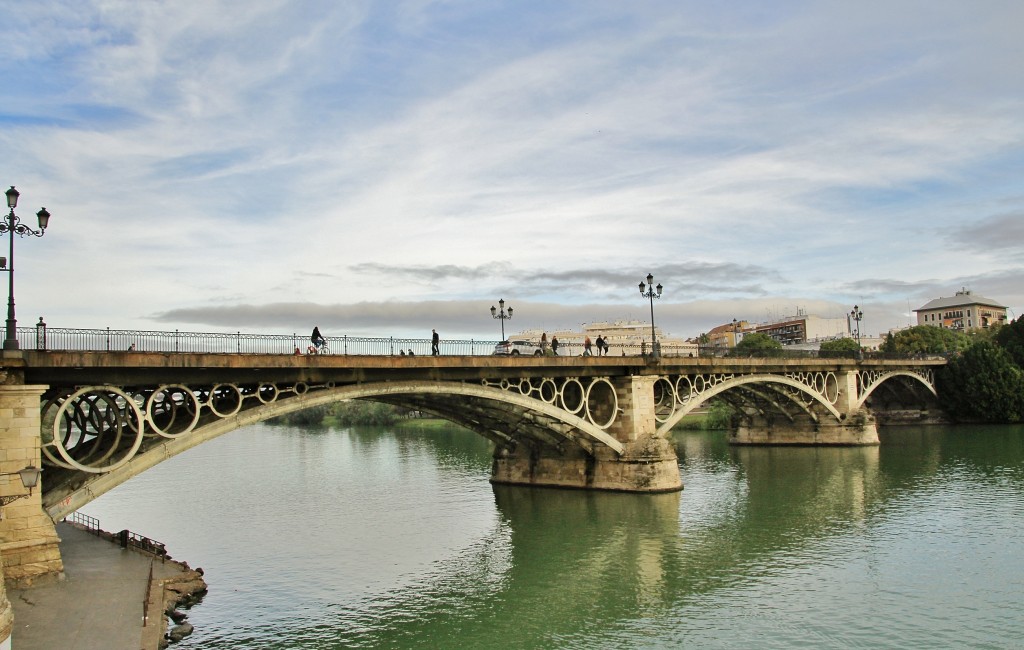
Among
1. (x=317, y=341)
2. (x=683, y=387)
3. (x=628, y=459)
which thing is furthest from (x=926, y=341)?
(x=317, y=341)

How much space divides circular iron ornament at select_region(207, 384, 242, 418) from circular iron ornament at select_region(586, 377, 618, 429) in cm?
1605

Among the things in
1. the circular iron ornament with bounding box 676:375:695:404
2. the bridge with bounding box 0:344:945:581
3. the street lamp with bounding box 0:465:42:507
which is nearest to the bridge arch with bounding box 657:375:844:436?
the circular iron ornament with bounding box 676:375:695:404

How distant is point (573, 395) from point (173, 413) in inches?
758

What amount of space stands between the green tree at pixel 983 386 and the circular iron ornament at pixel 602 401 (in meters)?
44.9

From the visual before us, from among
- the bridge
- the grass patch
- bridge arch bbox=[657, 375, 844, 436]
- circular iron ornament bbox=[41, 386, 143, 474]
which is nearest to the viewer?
the bridge

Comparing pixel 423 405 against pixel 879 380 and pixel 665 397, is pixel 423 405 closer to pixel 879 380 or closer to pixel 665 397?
pixel 665 397

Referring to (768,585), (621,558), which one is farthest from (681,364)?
(768,585)

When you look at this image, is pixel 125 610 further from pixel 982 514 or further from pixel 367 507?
pixel 982 514

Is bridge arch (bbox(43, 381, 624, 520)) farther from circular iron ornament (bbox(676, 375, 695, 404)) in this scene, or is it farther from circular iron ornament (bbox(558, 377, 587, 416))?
circular iron ornament (bbox(676, 375, 695, 404))

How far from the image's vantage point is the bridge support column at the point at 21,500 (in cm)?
1681

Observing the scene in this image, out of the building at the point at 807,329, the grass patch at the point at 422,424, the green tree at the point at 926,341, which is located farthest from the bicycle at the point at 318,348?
the building at the point at 807,329

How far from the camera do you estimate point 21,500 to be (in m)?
16.9

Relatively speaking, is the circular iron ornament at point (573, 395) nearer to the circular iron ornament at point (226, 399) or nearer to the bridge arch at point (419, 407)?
the bridge arch at point (419, 407)

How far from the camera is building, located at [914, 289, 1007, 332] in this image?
149 metres
